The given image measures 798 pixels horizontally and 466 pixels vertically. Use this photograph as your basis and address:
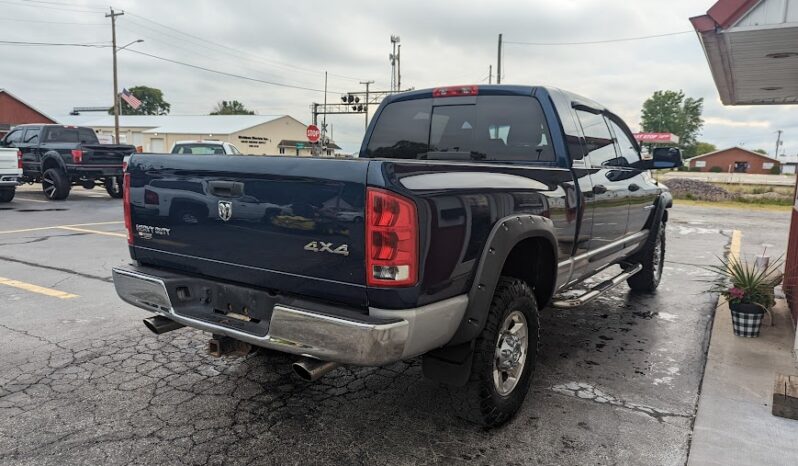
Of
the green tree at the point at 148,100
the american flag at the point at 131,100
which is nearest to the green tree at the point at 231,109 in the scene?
the green tree at the point at 148,100

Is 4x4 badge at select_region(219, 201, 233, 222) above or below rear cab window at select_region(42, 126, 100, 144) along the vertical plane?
below

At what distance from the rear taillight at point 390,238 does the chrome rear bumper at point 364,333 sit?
0.16 metres

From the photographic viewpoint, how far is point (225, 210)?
2811mm

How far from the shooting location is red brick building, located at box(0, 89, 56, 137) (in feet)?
137

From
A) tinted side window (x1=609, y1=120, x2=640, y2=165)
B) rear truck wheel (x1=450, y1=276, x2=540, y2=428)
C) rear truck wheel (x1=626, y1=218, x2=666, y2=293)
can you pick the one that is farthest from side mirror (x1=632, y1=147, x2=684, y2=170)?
rear truck wheel (x1=450, y1=276, x2=540, y2=428)

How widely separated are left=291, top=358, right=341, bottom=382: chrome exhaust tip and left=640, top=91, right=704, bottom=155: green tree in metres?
109

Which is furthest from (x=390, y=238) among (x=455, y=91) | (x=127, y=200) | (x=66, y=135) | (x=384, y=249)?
(x=66, y=135)

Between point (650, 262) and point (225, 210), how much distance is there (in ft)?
16.2

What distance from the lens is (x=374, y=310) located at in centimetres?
241

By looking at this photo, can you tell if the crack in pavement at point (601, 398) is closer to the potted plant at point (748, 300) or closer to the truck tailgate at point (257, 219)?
the potted plant at point (748, 300)

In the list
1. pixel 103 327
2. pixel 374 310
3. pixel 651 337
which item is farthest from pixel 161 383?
pixel 651 337

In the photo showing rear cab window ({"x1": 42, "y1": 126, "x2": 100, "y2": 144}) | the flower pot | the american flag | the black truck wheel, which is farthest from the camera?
the american flag

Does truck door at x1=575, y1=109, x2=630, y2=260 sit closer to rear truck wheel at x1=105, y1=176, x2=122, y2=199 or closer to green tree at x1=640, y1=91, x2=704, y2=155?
rear truck wheel at x1=105, y1=176, x2=122, y2=199

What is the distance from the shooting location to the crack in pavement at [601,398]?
331 cm
